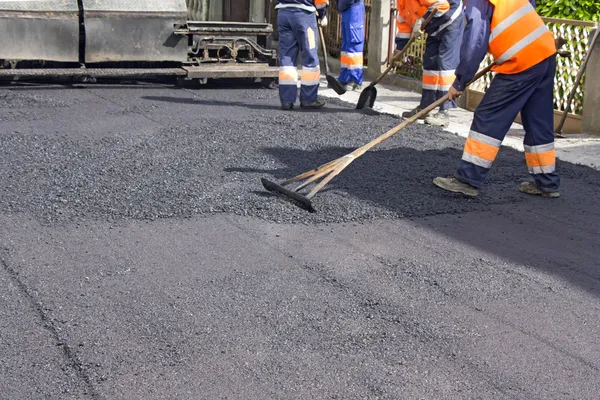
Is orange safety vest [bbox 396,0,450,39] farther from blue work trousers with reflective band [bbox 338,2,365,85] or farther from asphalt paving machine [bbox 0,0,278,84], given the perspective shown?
asphalt paving machine [bbox 0,0,278,84]

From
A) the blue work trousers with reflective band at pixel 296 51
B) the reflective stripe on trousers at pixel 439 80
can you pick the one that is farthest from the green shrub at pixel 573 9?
the blue work trousers with reflective band at pixel 296 51

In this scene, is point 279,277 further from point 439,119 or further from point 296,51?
point 296,51

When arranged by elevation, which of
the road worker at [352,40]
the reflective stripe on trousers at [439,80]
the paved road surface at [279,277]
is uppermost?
the road worker at [352,40]

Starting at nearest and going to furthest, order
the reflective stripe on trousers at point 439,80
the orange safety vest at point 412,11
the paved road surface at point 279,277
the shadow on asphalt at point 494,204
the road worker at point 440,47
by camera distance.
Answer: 1. the paved road surface at point 279,277
2. the shadow on asphalt at point 494,204
3. the orange safety vest at point 412,11
4. the road worker at point 440,47
5. the reflective stripe on trousers at point 439,80

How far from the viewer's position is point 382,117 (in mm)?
9086

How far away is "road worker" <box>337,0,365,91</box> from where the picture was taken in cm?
1068

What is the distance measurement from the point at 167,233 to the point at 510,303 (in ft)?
6.64

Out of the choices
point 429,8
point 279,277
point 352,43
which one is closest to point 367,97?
point 429,8

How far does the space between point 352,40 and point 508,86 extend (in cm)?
499

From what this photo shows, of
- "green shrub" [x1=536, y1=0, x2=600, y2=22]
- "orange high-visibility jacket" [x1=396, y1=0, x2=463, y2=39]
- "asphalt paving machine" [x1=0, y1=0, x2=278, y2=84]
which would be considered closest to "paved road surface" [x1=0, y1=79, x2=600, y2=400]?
"orange high-visibility jacket" [x1=396, y1=0, x2=463, y2=39]

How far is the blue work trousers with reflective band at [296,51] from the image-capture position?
915cm

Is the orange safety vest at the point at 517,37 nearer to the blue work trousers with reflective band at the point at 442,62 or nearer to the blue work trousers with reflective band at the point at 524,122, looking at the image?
the blue work trousers with reflective band at the point at 524,122

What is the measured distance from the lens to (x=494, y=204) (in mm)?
5988

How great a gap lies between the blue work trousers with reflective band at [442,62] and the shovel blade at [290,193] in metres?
3.49
